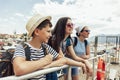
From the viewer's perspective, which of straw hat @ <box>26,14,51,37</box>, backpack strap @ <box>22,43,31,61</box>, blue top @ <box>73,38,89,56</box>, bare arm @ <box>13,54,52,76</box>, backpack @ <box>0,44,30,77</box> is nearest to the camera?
bare arm @ <box>13,54,52,76</box>

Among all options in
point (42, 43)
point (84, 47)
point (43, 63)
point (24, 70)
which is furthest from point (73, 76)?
point (24, 70)

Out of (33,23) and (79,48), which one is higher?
(33,23)

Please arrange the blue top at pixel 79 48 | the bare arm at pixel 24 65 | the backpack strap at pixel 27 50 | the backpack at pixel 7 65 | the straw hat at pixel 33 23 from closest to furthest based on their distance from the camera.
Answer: the bare arm at pixel 24 65 → the backpack at pixel 7 65 → the backpack strap at pixel 27 50 → the straw hat at pixel 33 23 → the blue top at pixel 79 48

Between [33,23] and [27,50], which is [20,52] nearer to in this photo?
[27,50]

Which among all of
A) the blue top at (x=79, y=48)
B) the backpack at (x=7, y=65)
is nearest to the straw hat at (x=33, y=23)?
the backpack at (x=7, y=65)

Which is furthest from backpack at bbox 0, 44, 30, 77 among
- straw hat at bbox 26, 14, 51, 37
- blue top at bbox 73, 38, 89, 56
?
blue top at bbox 73, 38, 89, 56

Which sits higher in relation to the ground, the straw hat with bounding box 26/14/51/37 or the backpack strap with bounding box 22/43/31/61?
the straw hat with bounding box 26/14/51/37

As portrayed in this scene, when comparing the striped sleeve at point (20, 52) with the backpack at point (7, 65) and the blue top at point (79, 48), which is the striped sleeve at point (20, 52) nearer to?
the backpack at point (7, 65)

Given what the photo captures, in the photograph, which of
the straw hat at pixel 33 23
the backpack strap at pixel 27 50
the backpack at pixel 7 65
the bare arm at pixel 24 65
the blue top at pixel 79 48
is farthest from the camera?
the blue top at pixel 79 48

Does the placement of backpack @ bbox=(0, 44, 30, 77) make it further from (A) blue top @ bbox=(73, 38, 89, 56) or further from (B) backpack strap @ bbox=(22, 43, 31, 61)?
(A) blue top @ bbox=(73, 38, 89, 56)

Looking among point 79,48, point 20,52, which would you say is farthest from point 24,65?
point 79,48

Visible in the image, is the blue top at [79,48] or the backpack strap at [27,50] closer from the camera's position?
the backpack strap at [27,50]

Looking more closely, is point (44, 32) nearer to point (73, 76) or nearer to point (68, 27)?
point (68, 27)

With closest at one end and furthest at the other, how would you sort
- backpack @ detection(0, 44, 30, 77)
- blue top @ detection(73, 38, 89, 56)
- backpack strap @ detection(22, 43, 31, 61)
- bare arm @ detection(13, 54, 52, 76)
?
bare arm @ detection(13, 54, 52, 76), backpack @ detection(0, 44, 30, 77), backpack strap @ detection(22, 43, 31, 61), blue top @ detection(73, 38, 89, 56)
